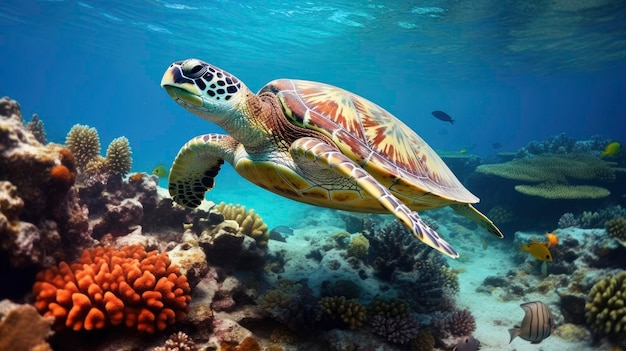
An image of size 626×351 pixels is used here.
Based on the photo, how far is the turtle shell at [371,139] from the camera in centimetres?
315

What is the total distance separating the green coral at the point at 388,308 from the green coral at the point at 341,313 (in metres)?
0.20

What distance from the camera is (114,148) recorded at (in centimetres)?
470

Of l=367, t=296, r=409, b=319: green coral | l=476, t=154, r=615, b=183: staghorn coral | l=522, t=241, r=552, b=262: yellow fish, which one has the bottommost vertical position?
l=367, t=296, r=409, b=319: green coral

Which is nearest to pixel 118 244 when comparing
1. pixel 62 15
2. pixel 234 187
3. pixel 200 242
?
pixel 200 242

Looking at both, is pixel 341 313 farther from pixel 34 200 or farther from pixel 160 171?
pixel 160 171

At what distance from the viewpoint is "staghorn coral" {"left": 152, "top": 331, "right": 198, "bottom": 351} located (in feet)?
8.37

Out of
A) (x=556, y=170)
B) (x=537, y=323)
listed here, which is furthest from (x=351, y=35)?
(x=537, y=323)

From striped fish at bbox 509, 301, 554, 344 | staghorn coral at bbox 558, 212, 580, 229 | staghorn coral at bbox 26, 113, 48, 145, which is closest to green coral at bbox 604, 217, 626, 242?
staghorn coral at bbox 558, 212, 580, 229

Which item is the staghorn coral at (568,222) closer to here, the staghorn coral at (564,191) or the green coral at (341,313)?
the staghorn coral at (564,191)

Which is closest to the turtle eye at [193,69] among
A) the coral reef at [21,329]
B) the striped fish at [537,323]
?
the coral reef at [21,329]

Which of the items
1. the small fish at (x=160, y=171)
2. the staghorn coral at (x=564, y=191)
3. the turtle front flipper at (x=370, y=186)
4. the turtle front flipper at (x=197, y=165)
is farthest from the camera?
the staghorn coral at (x=564, y=191)

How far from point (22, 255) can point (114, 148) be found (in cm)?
247

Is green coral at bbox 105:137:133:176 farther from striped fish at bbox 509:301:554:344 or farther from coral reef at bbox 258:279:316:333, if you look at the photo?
striped fish at bbox 509:301:554:344

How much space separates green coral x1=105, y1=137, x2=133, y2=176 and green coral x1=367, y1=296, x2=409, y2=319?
13.0 ft
